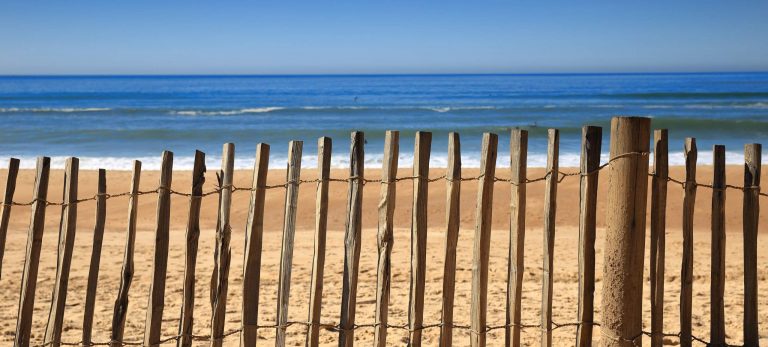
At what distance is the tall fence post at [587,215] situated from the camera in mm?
3084

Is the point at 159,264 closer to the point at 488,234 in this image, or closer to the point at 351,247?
the point at 351,247

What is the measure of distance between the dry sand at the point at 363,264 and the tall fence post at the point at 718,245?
155 centimetres

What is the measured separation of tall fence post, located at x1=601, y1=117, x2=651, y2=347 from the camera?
9.94ft

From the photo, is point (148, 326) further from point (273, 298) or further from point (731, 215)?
point (731, 215)

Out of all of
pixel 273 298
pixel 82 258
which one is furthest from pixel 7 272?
pixel 273 298

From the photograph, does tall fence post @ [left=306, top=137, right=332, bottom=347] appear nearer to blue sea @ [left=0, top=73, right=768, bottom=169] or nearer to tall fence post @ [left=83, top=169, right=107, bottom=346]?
tall fence post @ [left=83, top=169, right=107, bottom=346]

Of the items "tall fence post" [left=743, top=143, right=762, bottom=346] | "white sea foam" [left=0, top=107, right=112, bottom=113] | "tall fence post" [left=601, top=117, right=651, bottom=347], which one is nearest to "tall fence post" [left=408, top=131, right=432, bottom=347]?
"tall fence post" [left=601, top=117, right=651, bottom=347]

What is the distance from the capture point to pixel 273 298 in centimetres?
592

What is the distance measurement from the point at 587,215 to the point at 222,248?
156 centimetres

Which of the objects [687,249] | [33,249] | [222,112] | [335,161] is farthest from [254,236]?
[222,112]

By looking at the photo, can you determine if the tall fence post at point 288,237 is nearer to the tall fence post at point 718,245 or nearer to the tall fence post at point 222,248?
the tall fence post at point 222,248

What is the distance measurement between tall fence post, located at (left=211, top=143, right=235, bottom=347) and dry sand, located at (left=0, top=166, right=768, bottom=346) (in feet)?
5.21

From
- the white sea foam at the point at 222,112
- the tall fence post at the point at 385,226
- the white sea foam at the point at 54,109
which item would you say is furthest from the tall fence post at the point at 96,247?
the white sea foam at the point at 54,109

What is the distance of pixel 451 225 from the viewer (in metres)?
3.21
